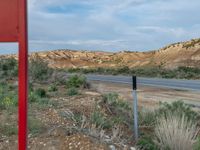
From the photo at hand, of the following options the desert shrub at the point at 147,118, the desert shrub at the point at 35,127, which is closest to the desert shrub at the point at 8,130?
the desert shrub at the point at 35,127

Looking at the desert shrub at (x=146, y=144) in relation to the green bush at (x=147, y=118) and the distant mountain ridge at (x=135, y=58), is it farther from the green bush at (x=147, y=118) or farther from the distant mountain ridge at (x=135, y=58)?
the distant mountain ridge at (x=135, y=58)

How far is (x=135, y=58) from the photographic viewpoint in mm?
114562

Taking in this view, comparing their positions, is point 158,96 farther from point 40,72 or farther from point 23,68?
point 23,68

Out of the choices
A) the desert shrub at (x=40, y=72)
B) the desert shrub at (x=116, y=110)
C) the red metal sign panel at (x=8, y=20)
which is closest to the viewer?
the red metal sign panel at (x=8, y=20)

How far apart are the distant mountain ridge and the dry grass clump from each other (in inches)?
2240

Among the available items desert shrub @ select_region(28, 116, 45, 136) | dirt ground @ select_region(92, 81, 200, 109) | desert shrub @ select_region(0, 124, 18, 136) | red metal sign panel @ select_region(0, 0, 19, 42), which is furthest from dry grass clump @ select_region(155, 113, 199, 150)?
red metal sign panel @ select_region(0, 0, 19, 42)

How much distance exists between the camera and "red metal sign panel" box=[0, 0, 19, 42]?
5574 mm

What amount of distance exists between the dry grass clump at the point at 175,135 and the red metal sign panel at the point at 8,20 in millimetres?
6600

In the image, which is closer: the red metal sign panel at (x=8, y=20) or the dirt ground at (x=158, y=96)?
the red metal sign panel at (x=8, y=20)

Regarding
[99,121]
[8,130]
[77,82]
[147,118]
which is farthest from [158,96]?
[8,130]

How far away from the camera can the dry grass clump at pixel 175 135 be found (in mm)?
11461

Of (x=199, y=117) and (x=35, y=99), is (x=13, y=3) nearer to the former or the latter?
(x=35, y=99)

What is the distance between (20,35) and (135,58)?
109m

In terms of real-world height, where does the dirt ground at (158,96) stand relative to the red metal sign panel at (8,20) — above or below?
below
